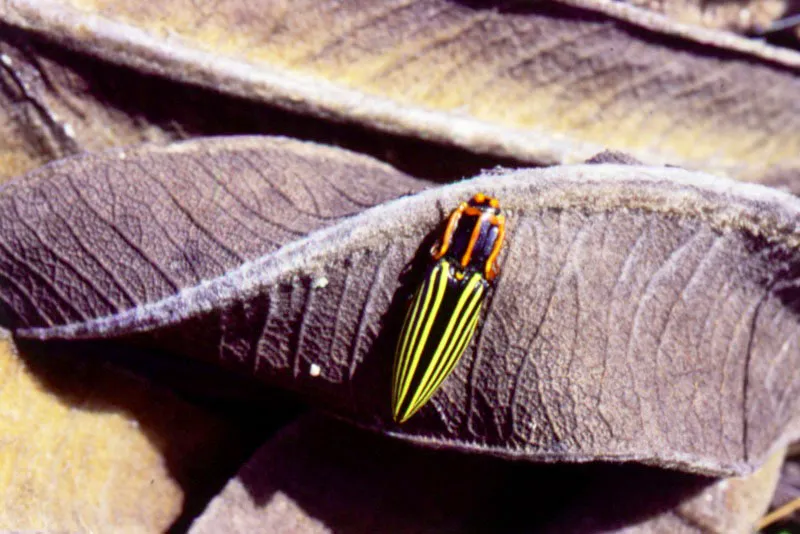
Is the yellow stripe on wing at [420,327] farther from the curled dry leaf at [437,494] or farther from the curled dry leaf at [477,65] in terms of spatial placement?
the curled dry leaf at [477,65]

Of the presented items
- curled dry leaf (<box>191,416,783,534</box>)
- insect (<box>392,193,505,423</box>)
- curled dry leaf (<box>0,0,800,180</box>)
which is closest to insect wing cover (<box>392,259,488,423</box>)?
insect (<box>392,193,505,423</box>)

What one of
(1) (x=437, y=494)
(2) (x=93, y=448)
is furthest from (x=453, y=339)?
(2) (x=93, y=448)

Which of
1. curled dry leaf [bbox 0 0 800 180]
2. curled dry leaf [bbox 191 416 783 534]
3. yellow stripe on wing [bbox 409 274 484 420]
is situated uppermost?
curled dry leaf [bbox 0 0 800 180]

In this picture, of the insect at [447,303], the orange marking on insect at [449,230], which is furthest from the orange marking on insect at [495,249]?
the orange marking on insect at [449,230]

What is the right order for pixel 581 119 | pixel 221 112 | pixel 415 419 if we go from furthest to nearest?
pixel 581 119 → pixel 221 112 → pixel 415 419

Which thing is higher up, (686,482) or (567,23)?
(567,23)

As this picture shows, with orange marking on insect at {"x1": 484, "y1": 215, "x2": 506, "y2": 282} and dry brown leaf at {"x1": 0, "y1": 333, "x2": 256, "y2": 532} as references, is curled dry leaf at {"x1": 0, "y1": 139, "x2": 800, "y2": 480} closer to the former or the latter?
orange marking on insect at {"x1": 484, "y1": 215, "x2": 506, "y2": 282}

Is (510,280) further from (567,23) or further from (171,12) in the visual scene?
(171,12)

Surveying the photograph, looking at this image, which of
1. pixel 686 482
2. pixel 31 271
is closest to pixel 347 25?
pixel 31 271
